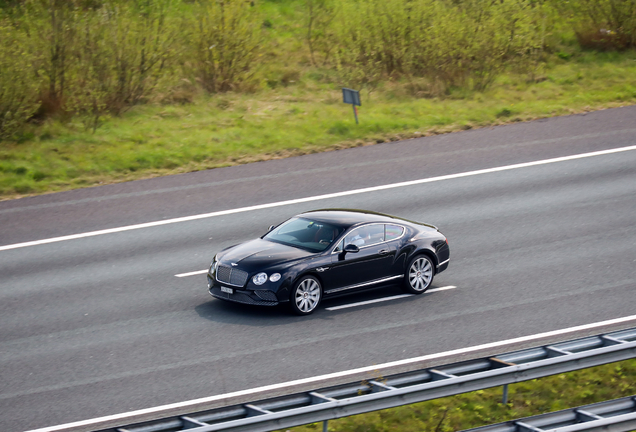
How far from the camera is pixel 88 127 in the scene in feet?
72.5

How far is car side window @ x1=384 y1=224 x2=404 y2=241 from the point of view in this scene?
13.1 m

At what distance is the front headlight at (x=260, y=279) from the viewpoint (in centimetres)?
1176

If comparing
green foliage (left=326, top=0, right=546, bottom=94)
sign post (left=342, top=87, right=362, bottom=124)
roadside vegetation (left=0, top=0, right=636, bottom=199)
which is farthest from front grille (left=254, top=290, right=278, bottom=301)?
green foliage (left=326, top=0, right=546, bottom=94)

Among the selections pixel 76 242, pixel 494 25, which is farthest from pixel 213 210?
pixel 494 25

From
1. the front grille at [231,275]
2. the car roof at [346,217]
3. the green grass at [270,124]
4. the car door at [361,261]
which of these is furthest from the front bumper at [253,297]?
the green grass at [270,124]

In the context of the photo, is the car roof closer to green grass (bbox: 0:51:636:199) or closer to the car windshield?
the car windshield

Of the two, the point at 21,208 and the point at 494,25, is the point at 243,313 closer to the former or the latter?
the point at 21,208

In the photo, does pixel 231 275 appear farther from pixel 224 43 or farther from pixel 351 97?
pixel 224 43

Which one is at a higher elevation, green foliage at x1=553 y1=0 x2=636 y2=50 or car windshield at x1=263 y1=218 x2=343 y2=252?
green foliage at x1=553 y1=0 x2=636 y2=50

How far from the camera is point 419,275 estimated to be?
13.2 m

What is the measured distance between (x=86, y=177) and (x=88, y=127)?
3.18 meters

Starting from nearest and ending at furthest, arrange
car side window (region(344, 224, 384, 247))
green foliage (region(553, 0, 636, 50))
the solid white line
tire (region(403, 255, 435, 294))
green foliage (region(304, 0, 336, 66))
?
the solid white line → car side window (region(344, 224, 384, 247)) → tire (region(403, 255, 435, 294)) → green foliage (region(553, 0, 636, 50)) → green foliage (region(304, 0, 336, 66))

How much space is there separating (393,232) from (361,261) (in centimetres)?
91

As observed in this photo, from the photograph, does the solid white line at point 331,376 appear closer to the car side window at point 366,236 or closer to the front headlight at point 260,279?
the front headlight at point 260,279
